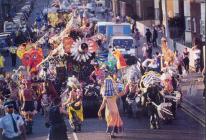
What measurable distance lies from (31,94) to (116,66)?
6125mm

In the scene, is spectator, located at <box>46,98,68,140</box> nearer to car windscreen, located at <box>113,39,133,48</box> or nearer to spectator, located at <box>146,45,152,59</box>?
spectator, located at <box>146,45,152,59</box>

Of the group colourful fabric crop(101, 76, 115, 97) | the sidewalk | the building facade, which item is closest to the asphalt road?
the sidewalk

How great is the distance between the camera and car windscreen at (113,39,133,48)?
32.1 m

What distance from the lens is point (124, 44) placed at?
32.3 m

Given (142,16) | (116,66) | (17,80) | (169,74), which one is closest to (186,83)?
(116,66)

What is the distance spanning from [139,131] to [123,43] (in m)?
14.9

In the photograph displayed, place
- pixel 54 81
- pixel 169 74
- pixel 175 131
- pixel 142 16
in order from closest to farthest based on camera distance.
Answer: pixel 175 131
pixel 169 74
pixel 54 81
pixel 142 16

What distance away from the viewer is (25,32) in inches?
1277

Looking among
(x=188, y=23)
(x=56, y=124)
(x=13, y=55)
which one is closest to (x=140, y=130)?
(x=56, y=124)

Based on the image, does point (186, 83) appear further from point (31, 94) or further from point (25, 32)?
point (25, 32)

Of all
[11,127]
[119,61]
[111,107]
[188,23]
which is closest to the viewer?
[11,127]

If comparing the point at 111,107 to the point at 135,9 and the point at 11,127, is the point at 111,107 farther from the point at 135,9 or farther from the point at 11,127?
the point at 135,9

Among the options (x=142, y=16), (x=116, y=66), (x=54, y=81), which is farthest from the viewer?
(x=142, y=16)

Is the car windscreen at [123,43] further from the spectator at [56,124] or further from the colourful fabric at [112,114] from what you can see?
the spectator at [56,124]
